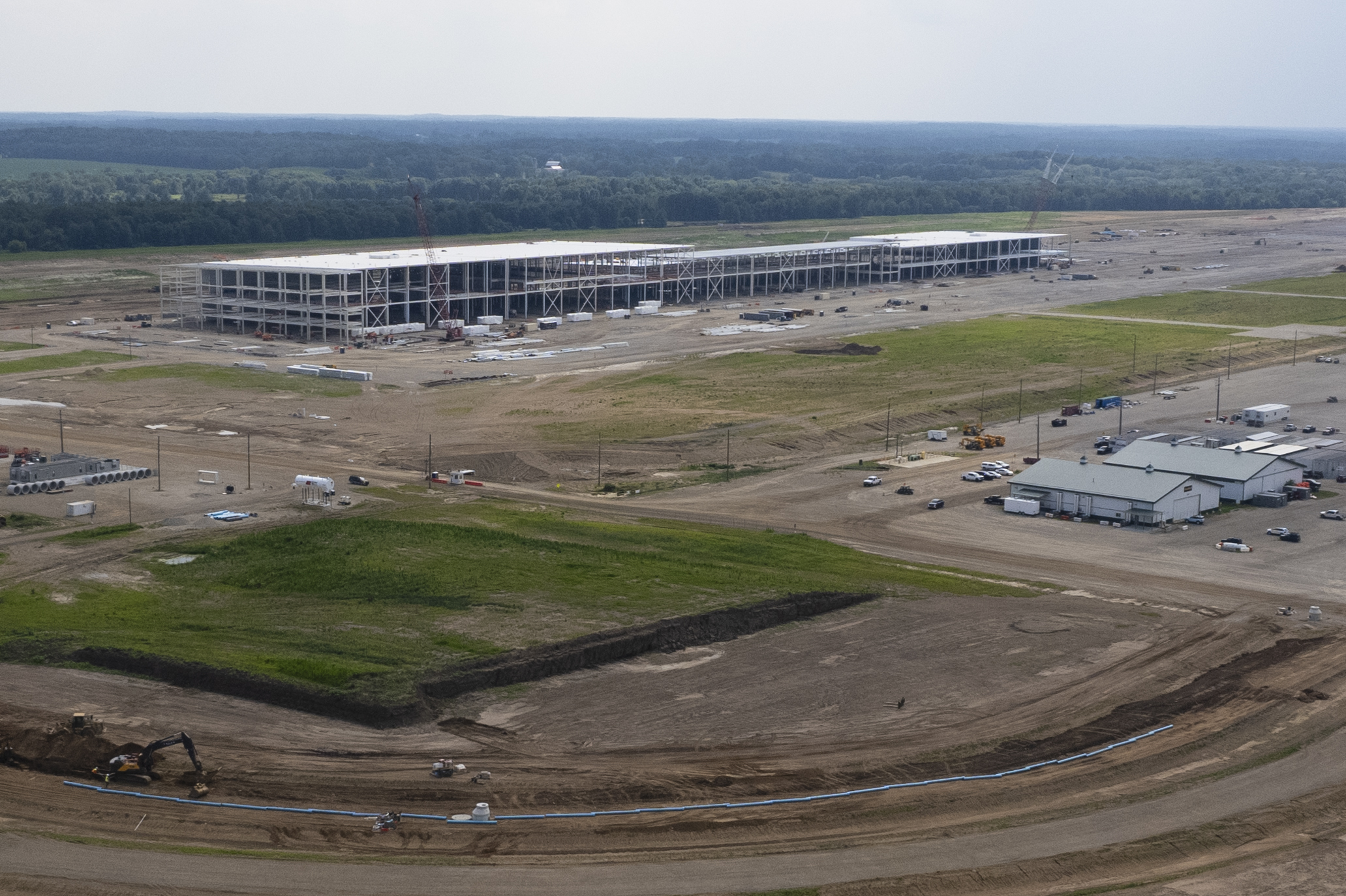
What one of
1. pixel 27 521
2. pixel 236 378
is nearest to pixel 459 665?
pixel 27 521

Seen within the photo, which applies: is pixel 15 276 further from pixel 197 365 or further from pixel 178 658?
pixel 178 658

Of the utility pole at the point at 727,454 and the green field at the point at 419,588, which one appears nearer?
the green field at the point at 419,588

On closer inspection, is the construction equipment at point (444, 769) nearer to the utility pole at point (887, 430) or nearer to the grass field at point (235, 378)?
the utility pole at point (887, 430)

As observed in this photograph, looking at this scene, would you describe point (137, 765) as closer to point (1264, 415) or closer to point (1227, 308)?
point (1264, 415)

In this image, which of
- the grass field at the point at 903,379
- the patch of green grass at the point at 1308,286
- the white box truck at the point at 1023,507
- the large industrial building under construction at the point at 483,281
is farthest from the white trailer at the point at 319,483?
the patch of green grass at the point at 1308,286

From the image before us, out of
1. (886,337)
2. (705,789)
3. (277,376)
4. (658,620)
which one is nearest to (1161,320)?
(886,337)

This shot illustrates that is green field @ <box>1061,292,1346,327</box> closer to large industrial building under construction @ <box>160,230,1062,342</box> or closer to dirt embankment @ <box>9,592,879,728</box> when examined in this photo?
large industrial building under construction @ <box>160,230,1062,342</box>
